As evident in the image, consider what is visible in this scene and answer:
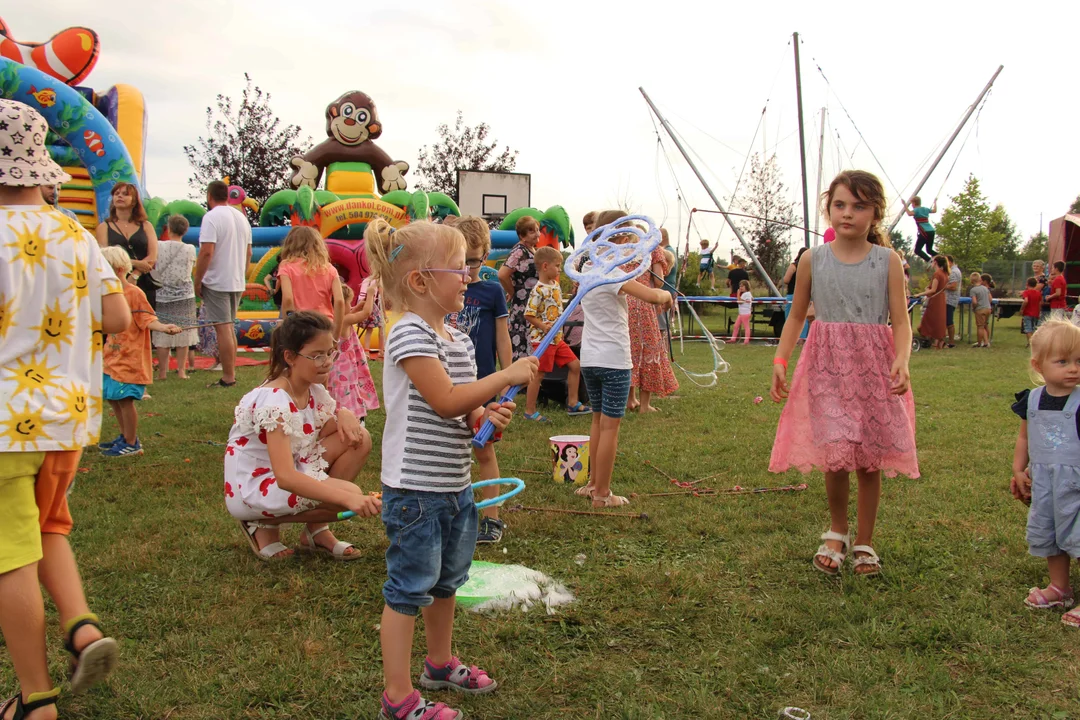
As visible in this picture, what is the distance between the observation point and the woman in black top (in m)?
6.98

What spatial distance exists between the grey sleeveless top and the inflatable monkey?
14.9 metres

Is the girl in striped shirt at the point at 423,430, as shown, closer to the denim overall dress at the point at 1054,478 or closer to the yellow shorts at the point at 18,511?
the yellow shorts at the point at 18,511

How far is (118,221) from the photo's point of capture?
7391mm

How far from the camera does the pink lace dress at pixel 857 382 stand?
347cm

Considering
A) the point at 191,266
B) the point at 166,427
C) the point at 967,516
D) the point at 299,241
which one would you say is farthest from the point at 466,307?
the point at 191,266

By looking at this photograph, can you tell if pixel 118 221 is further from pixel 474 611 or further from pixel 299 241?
pixel 474 611

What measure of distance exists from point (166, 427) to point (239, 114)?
71.9ft

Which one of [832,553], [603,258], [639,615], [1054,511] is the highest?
[603,258]

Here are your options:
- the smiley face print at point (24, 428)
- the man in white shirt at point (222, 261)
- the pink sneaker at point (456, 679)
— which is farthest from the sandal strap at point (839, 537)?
the man in white shirt at point (222, 261)

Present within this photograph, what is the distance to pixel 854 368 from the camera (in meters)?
3.52

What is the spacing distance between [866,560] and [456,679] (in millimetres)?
1908

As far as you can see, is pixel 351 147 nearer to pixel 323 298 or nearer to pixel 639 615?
pixel 323 298

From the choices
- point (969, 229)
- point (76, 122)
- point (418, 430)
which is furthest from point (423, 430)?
point (969, 229)

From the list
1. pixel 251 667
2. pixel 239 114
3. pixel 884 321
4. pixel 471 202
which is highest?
pixel 239 114
